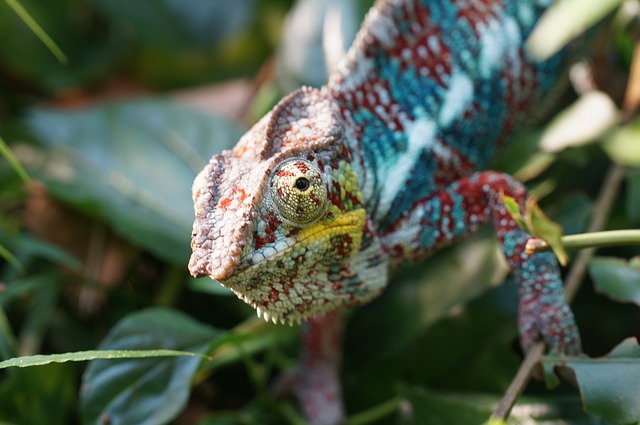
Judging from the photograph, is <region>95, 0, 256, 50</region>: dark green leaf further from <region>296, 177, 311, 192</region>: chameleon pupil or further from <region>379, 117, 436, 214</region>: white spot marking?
<region>296, 177, 311, 192</region>: chameleon pupil

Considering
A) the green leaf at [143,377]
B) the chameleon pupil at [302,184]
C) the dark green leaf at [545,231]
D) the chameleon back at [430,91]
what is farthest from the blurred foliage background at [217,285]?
the chameleon pupil at [302,184]

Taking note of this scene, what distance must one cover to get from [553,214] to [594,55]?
61 cm

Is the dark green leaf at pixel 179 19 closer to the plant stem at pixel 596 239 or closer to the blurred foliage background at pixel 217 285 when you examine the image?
the blurred foliage background at pixel 217 285

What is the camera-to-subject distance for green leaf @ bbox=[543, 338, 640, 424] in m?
0.99

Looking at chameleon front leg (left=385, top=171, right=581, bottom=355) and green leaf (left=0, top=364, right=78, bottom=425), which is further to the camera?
green leaf (left=0, top=364, right=78, bottom=425)

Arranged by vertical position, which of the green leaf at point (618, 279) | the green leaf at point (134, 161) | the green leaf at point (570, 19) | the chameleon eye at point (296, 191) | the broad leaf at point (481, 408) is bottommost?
the broad leaf at point (481, 408)

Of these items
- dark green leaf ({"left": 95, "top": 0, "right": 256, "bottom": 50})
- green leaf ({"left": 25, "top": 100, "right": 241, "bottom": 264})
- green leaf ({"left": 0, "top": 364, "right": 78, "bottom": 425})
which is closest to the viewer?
green leaf ({"left": 0, "top": 364, "right": 78, "bottom": 425})

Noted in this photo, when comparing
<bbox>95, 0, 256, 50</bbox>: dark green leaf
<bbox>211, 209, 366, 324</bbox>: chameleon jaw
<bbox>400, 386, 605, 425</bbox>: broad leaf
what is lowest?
<bbox>400, 386, 605, 425</bbox>: broad leaf

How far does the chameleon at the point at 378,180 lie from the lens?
1.03m

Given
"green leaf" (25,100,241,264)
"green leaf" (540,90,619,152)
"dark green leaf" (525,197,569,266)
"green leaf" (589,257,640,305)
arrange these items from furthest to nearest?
"green leaf" (25,100,241,264), "green leaf" (540,90,619,152), "green leaf" (589,257,640,305), "dark green leaf" (525,197,569,266)

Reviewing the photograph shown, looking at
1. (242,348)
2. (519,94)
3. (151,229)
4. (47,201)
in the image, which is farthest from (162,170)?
(519,94)

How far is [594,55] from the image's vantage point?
1891 mm

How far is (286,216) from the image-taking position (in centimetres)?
103

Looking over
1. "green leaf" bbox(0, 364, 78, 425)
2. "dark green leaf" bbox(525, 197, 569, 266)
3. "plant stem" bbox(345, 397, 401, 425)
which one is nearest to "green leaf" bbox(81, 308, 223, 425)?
"green leaf" bbox(0, 364, 78, 425)
